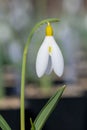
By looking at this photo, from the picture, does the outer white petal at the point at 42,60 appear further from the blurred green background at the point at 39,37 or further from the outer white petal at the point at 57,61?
the blurred green background at the point at 39,37

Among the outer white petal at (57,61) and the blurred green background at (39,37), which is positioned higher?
the blurred green background at (39,37)

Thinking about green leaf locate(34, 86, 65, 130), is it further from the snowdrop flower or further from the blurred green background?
the blurred green background

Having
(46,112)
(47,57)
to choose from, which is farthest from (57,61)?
(46,112)

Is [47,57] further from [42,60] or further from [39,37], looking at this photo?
Result: [39,37]

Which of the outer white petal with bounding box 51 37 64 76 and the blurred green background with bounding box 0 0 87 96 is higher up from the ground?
the blurred green background with bounding box 0 0 87 96

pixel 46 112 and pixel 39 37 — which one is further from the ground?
pixel 39 37

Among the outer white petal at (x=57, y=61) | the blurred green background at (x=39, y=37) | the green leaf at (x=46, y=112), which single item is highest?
the blurred green background at (x=39, y=37)

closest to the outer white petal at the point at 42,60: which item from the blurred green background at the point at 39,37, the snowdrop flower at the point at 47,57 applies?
the snowdrop flower at the point at 47,57

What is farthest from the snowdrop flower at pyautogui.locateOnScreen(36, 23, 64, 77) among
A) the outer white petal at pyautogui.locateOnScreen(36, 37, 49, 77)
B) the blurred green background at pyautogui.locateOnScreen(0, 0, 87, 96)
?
the blurred green background at pyautogui.locateOnScreen(0, 0, 87, 96)

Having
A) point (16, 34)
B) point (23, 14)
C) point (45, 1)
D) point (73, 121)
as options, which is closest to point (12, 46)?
point (16, 34)
